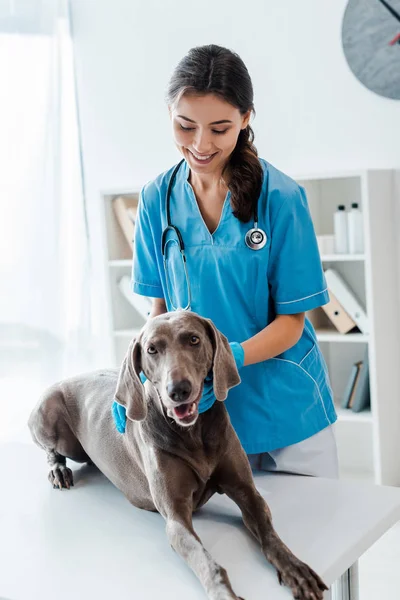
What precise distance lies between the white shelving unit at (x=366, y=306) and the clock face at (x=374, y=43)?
0.40 metres

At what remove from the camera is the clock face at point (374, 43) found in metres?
3.18

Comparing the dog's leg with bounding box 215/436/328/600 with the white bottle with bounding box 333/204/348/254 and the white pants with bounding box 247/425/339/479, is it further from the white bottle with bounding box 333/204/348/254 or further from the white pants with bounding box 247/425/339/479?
the white bottle with bounding box 333/204/348/254

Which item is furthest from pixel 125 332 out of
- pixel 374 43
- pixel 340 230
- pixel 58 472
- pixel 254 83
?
pixel 58 472

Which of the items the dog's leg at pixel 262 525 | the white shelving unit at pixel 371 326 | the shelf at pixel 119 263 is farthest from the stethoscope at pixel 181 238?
the shelf at pixel 119 263

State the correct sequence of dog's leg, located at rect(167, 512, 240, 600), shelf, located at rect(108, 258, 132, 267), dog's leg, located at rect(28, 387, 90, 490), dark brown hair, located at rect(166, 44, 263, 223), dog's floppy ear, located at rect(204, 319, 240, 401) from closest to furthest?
dog's leg, located at rect(167, 512, 240, 600) < dog's floppy ear, located at rect(204, 319, 240, 401) < dark brown hair, located at rect(166, 44, 263, 223) < dog's leg, located at rect(28, 387, 90, 490) < shelf, located at rect(108, 258, 132, 267)

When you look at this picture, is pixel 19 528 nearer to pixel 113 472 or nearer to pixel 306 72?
pixel 113 472

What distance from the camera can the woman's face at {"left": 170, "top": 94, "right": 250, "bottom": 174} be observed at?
1465 mm

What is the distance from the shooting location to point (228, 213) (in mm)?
1616

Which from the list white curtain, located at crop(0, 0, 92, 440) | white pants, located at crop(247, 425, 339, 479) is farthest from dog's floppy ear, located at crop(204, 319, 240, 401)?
white curtain, located at crop(0, 0, 92, 440)

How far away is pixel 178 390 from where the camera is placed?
3.93ft

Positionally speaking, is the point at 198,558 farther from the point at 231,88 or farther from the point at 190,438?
the point at 231,88

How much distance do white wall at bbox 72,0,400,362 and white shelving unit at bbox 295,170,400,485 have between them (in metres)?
0.16

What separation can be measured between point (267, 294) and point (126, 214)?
7.04ft

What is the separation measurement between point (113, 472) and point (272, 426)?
1.15ft
